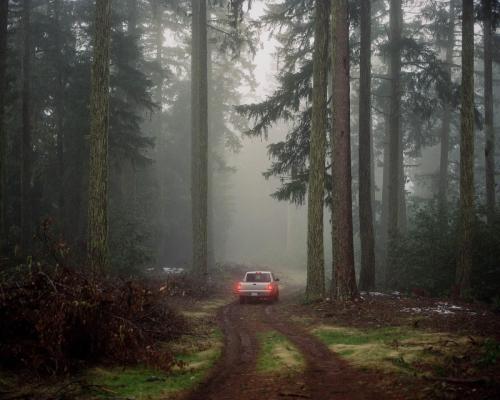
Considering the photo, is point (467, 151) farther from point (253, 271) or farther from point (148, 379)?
point (148, 379)

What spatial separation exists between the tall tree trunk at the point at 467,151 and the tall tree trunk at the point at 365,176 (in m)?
3.90

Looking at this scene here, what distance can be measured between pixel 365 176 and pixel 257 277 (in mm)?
6617

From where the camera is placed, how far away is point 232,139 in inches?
1485

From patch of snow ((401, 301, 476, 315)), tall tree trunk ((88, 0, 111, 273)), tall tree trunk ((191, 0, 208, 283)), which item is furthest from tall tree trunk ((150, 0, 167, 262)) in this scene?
patch of snow ((401, 301, 476, 315))

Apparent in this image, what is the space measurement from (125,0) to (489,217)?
28.1 metres

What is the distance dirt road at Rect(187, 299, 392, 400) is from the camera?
622 cm

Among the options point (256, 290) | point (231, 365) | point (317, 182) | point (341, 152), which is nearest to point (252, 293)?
point (256, 290)

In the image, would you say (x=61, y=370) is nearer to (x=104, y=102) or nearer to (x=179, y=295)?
(x=104, y=102)

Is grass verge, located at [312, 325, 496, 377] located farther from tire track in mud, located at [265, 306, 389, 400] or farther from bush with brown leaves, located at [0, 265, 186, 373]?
bush with brown leaves, located at [0, 265, 186, 373]

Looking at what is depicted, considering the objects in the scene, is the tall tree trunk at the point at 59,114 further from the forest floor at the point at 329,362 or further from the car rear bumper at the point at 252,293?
the forest floor at the point at 329,362

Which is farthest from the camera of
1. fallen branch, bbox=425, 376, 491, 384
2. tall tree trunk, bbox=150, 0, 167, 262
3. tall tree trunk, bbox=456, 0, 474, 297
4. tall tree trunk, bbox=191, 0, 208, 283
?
tall tree trunk, bbox=150, 0, 167, 262

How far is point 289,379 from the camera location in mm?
6906

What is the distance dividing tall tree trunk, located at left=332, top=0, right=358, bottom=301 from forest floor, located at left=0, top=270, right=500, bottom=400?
173 centimetres

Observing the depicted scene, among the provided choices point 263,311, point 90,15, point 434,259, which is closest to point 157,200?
point 90,15
